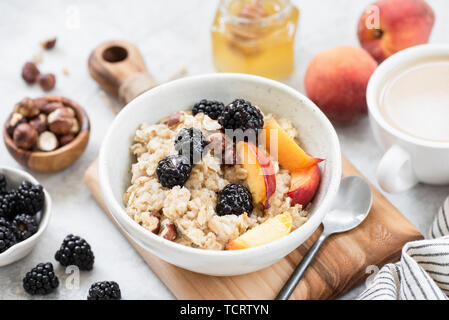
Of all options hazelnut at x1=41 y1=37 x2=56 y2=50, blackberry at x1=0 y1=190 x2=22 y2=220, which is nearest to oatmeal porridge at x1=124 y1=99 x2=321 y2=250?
blackberry at x1=0 y1=190 x2=22 y2=220

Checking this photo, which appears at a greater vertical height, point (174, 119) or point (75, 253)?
point (174, 119)

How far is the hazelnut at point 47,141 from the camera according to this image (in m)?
1.77

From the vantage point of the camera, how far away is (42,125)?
1781 mm

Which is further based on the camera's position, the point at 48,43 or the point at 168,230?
the point at 48,43

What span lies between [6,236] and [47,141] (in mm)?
355

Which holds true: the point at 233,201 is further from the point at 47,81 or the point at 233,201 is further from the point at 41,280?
the point at 47,81

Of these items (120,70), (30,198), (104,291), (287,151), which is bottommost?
(104,291)

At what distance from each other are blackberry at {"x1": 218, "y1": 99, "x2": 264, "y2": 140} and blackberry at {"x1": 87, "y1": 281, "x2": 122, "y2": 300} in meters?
0.51

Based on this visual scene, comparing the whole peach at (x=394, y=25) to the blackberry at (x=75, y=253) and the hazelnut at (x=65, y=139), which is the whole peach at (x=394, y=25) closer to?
the hazelnut at (x=65, y=139)

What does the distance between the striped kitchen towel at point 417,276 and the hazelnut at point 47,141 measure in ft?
3.30

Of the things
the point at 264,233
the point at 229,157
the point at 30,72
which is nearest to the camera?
the point at 264,233

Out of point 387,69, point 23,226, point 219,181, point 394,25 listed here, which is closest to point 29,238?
point 23,226

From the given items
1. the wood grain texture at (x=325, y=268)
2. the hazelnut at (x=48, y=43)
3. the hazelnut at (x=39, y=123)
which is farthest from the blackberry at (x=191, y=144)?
the hazelnut at (x=48, y=43)
